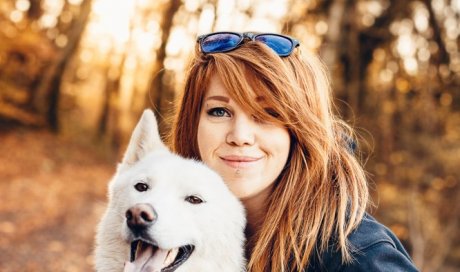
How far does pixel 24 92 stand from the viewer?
1661 cm

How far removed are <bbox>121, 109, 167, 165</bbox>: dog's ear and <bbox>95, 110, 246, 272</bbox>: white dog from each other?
196mm

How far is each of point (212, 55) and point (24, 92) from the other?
602 inches

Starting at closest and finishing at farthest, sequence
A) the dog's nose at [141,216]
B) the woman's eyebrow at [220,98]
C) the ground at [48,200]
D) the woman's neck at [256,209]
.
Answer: the dog's nose at [141,216] < the woman's eyebrow at [220,98] < the woman's neck at [256,209] < the ground at [48,200]

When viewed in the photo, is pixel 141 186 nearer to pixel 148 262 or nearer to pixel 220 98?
pixel 148 262

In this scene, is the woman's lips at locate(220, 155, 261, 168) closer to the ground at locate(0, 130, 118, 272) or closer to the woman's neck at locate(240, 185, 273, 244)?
the woman's neck at locate(240, 185, 273, 244)

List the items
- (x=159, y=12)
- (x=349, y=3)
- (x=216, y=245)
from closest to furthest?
(x=216, y=245)
(x=349, y=3)
(x=159, y=12)

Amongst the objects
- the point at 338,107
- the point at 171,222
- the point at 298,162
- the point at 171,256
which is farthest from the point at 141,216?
the point at 338,107

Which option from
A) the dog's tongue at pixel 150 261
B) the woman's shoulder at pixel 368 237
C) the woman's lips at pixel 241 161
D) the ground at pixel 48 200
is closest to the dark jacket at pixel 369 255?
the woman's shoulder at pixel 368 237

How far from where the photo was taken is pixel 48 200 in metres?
12.1

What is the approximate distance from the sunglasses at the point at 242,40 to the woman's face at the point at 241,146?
0.24m

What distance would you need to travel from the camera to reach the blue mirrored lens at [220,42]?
2889mm

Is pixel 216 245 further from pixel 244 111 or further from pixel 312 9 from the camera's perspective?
pixel 312 9

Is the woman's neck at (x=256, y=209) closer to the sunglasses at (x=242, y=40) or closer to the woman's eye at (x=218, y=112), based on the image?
the woman's eye at (x=218, y=112)

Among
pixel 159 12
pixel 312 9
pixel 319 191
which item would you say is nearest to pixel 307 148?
pixel 319 191
